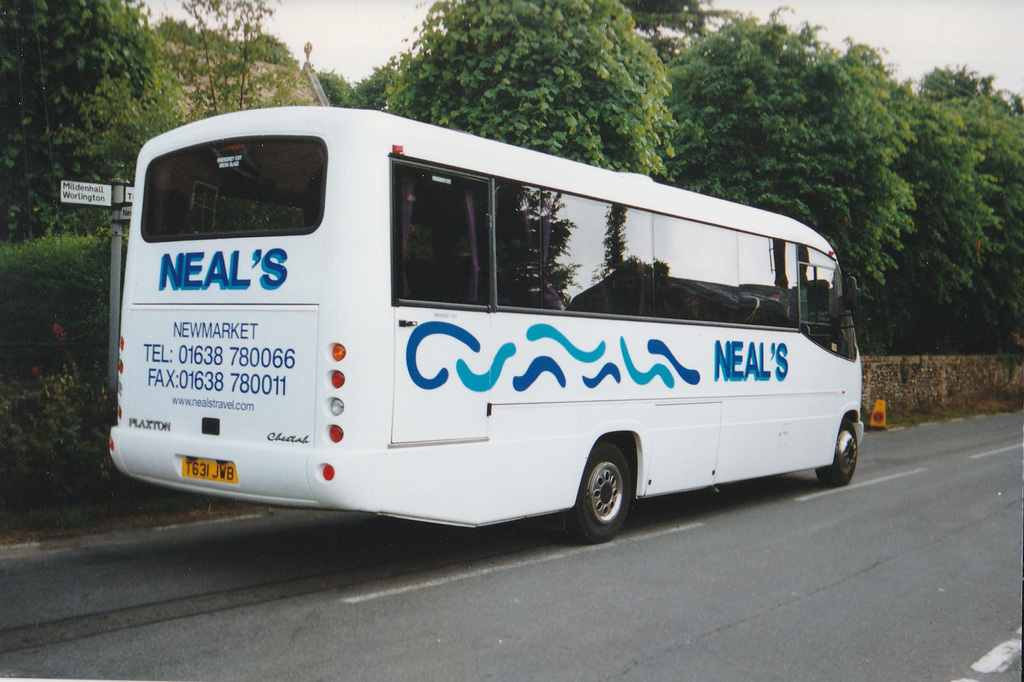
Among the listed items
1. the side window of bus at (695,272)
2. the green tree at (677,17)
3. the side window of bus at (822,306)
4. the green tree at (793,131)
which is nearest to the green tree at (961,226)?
the green tree at (793,131)

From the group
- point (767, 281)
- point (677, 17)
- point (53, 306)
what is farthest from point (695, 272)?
point (677, 17)

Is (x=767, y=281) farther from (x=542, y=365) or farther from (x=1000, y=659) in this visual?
(x=1000, y=659)

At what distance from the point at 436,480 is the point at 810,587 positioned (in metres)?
2.82

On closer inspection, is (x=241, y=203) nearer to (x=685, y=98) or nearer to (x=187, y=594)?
(x=187, y=594)

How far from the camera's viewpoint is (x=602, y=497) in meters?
8.29

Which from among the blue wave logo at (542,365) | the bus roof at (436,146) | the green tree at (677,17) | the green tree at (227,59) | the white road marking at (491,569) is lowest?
the white road marking at (491,569)

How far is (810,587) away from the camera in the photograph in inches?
270

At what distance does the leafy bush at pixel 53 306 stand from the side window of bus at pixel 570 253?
15.0 feet

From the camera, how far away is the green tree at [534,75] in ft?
40.9

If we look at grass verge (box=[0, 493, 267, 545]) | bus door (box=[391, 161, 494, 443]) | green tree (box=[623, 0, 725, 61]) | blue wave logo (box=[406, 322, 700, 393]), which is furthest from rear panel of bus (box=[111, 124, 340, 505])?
green tree (box=[623, 0, 725, 61])

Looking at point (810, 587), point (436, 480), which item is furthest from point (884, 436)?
point (436, 480)

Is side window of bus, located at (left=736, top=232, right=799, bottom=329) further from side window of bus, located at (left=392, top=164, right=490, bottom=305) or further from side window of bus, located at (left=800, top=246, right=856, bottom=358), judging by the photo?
side window of bus, located at (left=392, top=164, right=490, bottom=305)

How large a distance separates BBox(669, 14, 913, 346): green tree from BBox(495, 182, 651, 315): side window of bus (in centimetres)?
1130

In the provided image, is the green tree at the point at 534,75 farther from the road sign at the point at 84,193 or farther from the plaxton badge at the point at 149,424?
the plaxton badge at the point at 149,424
